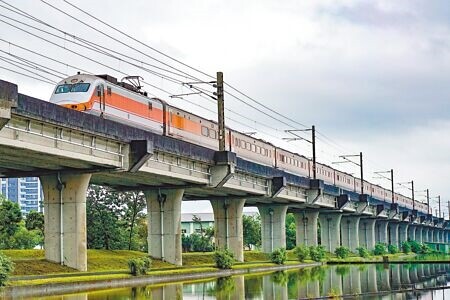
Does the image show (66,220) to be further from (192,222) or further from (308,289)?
(192,222)

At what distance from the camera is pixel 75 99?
43.5 metres

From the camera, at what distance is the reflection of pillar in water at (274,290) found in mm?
30547

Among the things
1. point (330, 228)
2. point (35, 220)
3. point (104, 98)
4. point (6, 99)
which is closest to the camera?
point (6, 99)

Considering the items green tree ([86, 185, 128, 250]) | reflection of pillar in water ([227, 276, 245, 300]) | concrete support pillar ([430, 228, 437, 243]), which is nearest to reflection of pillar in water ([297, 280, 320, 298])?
reflection of pillar in water ([227, 276, 245, 300])

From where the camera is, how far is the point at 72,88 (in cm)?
4422

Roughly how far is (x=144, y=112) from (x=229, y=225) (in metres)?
18.7

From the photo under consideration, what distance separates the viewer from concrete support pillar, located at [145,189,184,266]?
5378 centimetres

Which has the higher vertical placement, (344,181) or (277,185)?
(344,181)

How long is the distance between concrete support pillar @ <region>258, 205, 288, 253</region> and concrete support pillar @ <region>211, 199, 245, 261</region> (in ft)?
36.7

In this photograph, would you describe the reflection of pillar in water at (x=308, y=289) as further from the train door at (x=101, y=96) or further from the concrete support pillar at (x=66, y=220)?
the train door at (x=101, y=96)

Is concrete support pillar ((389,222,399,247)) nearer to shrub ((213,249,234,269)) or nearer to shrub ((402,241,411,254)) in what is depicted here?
shrub ((402,241,411,254))

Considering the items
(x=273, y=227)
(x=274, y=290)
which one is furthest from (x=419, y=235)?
(x=274, y=290)

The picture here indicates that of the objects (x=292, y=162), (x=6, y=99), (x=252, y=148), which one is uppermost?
(x=252, y=148)

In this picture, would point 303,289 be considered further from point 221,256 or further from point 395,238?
point 395,238
